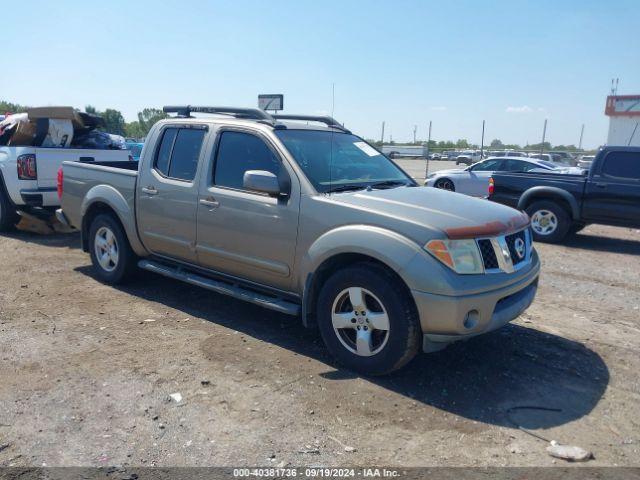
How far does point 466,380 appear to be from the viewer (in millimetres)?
4117

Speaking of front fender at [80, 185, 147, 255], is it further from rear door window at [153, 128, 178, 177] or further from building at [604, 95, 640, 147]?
building at [604, 95, 640, 147]

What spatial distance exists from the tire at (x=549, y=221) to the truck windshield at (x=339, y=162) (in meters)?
5.85

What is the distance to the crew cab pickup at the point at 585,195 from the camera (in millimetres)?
9594

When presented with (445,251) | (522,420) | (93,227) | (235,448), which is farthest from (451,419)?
(93,227)

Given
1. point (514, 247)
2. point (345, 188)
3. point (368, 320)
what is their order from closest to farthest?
1. point (368, 320)
2. point (514, 247)
3. point (345, 188)

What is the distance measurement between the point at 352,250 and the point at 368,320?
20.5 inches

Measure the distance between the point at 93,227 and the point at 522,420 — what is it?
4.97 metres

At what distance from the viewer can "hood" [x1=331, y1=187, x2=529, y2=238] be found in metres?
3.87

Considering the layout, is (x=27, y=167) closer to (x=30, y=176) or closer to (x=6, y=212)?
(x=30, y=176)

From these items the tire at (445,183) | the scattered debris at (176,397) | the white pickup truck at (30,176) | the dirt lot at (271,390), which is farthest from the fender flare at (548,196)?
the scattered debris at (176,397)

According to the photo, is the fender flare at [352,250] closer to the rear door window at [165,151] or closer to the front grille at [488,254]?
the front grille at [488,254]

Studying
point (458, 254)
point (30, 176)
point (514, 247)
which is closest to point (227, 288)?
point (458, 254)

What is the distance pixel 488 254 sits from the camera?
3953 mm

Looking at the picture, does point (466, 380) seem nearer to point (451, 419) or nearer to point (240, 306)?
point (451, 419)
